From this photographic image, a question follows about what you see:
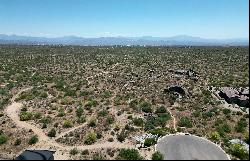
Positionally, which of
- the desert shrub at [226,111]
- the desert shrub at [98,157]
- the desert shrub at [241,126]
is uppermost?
the desert shrub at [226,111]

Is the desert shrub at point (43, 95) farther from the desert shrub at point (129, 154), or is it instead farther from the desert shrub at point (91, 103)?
the desert shrub at point (129, 154)

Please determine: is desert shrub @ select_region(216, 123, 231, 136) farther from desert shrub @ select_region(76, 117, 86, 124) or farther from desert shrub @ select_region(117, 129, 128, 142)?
desert shrub @ select_region(76, 117, 86, 124)

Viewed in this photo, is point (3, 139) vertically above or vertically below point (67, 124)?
below

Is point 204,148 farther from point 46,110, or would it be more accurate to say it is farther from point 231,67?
point 231,67

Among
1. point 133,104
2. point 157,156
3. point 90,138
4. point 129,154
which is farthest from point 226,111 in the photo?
point 90,138

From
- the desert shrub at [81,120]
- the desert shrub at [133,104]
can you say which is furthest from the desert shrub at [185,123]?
the desert shrub at [81,120]

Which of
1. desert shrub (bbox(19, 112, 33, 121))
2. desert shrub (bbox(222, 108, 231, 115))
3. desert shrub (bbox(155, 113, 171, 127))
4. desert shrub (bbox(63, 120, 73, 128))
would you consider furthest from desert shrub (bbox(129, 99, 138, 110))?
desert shrub (bbox(19, 112, 33, 121))

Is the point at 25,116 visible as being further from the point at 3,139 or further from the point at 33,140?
the point at 33,140

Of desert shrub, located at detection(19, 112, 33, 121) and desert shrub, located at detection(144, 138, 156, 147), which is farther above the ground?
desert shrub, located at detection(144, 138, 156, 147)

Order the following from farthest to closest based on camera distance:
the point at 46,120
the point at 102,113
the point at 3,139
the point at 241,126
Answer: the point at 102,113
the point at 46,120
the point at 241,126
the point at 3,139
